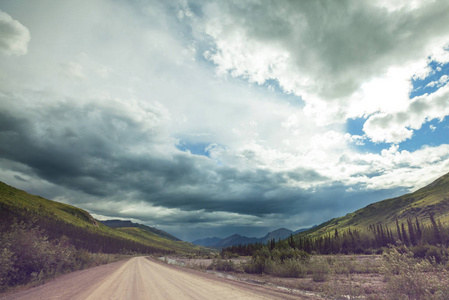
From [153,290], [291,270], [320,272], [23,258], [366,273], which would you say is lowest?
[153,290]

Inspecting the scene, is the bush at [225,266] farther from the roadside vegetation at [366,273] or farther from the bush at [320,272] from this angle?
the bush at [320,272]

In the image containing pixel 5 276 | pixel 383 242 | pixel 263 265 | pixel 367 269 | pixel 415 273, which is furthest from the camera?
pixel 383 242

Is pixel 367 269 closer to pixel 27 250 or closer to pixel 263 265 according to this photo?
pixel 263 265

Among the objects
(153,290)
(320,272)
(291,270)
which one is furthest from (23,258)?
(320,272)

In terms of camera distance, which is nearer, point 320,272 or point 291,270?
point 320,272

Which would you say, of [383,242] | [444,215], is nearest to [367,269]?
[383,242]

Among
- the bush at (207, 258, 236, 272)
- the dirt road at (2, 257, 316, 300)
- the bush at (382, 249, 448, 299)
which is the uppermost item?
the bush at (382, 249, 448, 299)

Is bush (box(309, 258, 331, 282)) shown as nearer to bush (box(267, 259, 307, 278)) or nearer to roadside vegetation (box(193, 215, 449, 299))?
roadside vegetation (box(193, 215, 449, 299))

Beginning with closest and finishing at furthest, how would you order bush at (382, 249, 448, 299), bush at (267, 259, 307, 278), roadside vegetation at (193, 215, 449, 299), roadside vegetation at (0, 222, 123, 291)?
bush at (382, 249, 448, 299) → roadside vegetation at (193, 215, 449, 299) → roadside vegetation at (0, 222, 123, 291) → bush at (267, 259, 307, 278)

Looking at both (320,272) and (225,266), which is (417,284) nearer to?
(320,272)

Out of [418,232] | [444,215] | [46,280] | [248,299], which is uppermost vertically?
[444,215]

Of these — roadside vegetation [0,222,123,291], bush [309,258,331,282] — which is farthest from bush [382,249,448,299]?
roadside vegetation [0,222,123,291]

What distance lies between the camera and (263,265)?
27.7 m

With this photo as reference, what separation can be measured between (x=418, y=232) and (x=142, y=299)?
4942 inches
